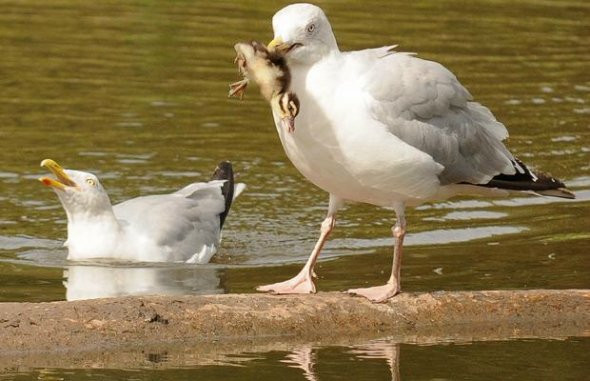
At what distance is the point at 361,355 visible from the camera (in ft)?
27.5

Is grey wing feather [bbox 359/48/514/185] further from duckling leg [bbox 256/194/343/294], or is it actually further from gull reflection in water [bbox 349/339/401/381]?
gull reflection in water [bbox 349/339/401/381]

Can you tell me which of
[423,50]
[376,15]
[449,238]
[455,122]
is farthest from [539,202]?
[376,15]

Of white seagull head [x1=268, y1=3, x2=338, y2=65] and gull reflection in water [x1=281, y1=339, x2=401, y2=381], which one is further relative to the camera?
white seagull head [x1=268, y1=3, x2=338, y2=65]

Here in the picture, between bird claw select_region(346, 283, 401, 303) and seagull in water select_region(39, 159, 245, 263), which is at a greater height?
seagull in water select_region(39, 159, 245, 263)

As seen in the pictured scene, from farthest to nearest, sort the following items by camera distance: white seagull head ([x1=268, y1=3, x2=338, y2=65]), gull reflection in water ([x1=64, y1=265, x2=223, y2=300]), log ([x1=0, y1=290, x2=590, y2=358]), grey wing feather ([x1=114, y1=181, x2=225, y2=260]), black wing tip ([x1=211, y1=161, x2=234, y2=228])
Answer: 1. black wing tip ([x1=211, y1=161, x2=234, y2=228])
2. grey wing feather ([x1=114, y1=181, x2=225, y2=260])
3. gull reflection in water ([x1=64, y1=265, x2=223, y2=300])
4. white seagull head ([x1=268, y1=3, x2=338, y2=65])
5. log ([x1=0, y1=290, x2=590, y2=358])

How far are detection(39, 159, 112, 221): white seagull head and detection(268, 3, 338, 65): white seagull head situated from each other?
12.9 ft

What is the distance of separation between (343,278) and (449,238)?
1.89 meters

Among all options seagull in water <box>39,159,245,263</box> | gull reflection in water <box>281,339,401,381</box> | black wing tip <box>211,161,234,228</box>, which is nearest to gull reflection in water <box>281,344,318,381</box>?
gull reflection in water <box>281,339,401,381</box>

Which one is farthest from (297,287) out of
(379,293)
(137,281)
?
(137,281)

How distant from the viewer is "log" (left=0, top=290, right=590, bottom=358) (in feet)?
26.2

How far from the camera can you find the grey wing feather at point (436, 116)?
347 inches

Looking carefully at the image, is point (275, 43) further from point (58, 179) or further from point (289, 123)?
point (58, 179)

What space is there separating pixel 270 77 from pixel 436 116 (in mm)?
→ 1445

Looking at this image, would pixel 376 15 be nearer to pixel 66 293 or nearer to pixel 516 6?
pixel 516 6
